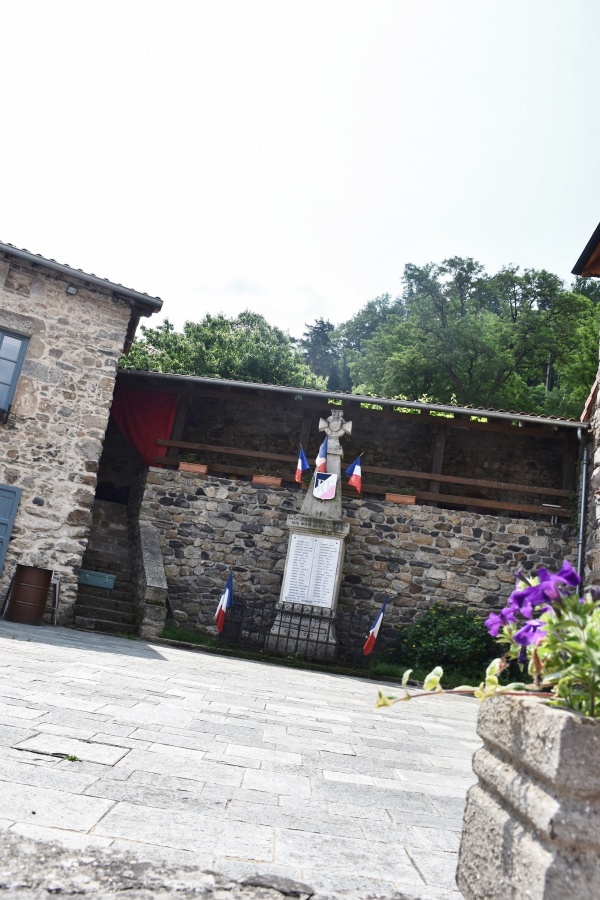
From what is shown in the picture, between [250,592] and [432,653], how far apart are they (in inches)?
130

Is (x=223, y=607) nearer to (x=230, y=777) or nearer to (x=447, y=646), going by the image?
(x=447, y=646)

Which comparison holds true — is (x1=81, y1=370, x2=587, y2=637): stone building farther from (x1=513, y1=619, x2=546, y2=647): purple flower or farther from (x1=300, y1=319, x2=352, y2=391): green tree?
(x1=300, y1=319, x2=352, y2=391): green tree

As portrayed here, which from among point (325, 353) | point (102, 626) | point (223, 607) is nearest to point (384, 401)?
point (223, 607)

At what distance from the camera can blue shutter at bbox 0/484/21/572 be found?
10125 mm

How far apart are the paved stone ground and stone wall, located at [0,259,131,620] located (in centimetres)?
480

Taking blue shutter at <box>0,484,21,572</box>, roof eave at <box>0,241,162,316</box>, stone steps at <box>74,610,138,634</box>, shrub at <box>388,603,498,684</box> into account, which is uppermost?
roof eave at <box>0,241,162,316</box>

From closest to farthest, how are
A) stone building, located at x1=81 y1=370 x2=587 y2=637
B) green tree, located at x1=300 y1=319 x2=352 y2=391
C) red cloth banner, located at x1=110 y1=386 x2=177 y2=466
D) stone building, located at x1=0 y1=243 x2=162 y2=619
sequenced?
stone building, located at x1=0 y1=243 x2=162 y2=619, stone building, located at x1=81 y1=370 x2=587 y2=637, red cloth banner, located at x1=110 y1=386 x2=177 y2=466, green tree, located at x1=300 y1=319 x2=352 y2=391

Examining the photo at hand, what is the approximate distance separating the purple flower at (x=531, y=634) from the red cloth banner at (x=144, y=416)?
11.6 metres

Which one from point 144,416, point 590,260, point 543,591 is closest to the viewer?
point 543,591

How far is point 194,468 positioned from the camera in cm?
1208

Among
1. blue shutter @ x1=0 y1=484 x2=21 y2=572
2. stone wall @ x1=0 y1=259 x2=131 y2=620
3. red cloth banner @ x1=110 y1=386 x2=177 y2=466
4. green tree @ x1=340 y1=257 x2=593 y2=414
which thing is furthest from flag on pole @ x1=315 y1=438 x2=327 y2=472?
green tree @ x1=340 y1=257 x2=593 y2=414

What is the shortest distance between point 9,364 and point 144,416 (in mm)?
3006

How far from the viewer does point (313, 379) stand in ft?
83.1

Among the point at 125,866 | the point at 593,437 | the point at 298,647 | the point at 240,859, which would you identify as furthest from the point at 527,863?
the point at 593,437
